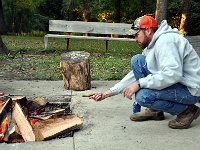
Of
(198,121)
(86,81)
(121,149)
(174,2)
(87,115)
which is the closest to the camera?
(121,149)

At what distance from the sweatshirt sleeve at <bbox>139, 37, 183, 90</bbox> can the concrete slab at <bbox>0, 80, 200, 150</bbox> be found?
0.53 meters

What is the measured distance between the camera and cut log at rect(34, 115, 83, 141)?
4.21m

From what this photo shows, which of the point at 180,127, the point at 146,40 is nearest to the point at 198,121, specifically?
the point at 180,127

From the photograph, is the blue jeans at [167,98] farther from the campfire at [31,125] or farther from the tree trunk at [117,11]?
the tree trunk at [117,11]

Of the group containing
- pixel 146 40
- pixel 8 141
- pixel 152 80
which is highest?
pixel 146 40

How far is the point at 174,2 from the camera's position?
1009 inches

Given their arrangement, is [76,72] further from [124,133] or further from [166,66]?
[166,66]

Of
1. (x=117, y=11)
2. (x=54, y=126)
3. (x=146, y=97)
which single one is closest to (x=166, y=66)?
(x=146, y=97)

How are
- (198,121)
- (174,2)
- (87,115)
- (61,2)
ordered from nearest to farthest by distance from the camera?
(198,121) < (87,115) < (174,2) < (61,2)

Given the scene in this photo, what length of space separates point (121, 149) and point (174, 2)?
22690mm

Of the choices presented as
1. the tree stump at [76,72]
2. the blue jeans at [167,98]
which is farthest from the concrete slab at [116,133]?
the tree stump at [76,72]

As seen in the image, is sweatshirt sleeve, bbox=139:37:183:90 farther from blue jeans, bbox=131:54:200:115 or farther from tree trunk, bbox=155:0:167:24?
tree trunk, bbox=155:0:167:24

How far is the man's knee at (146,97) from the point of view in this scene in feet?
13.7

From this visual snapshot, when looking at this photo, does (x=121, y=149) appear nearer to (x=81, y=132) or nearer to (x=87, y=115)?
(x=81, y=132)
